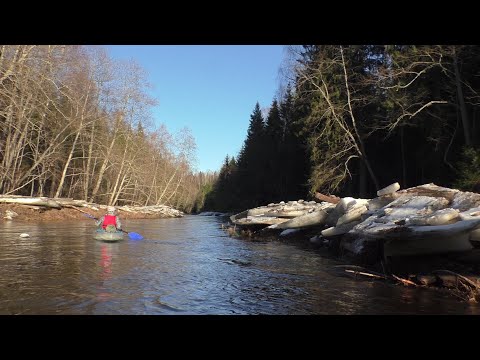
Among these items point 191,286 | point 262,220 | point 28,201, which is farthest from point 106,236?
point 28,201

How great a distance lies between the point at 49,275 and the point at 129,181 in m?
40.7

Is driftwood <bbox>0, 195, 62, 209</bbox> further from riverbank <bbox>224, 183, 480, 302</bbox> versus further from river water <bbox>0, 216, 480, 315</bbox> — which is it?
riverbank <bbox>224, 183, 480, 302</bbox>

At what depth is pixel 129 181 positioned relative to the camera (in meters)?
47.9

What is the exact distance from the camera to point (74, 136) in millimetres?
38906

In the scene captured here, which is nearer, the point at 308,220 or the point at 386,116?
the point at 308,220

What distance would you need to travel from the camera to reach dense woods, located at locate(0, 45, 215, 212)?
17.1 metres

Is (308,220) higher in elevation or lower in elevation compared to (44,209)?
lower

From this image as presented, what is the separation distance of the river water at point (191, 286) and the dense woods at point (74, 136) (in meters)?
7.15

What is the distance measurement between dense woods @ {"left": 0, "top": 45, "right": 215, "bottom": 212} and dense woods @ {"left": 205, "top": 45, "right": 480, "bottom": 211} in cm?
1528

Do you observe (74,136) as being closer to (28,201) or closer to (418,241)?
(28,201)

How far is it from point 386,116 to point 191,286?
19022mm
